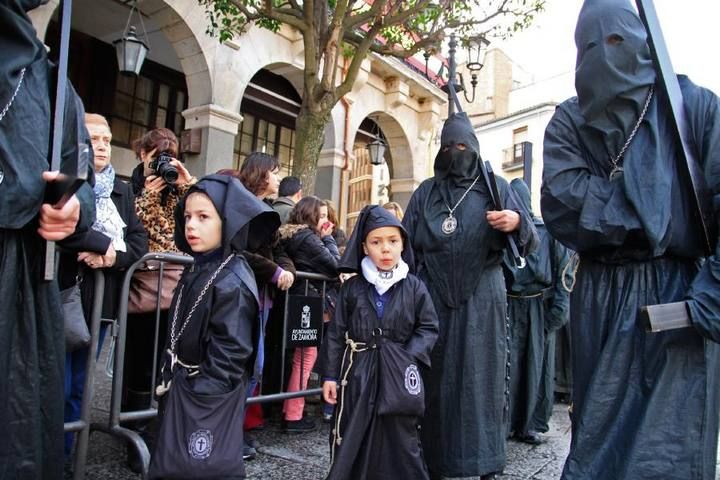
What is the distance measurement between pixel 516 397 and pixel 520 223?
211 cm

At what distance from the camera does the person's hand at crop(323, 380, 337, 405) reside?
3.17 metres

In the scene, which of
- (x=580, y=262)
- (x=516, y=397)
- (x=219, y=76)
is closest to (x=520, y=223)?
(x=580, y=262)

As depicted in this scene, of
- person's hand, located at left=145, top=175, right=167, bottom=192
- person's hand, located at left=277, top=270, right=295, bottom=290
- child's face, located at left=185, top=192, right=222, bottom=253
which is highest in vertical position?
person's hand, located at left=145, top=175, right=167, bottom=192

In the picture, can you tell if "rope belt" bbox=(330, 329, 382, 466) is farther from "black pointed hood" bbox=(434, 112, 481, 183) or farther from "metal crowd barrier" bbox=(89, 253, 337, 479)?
"black pointed hood" bbox=(434, 112, 481, 183)

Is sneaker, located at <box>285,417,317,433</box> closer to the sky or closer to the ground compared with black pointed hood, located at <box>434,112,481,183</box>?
closer to the ground

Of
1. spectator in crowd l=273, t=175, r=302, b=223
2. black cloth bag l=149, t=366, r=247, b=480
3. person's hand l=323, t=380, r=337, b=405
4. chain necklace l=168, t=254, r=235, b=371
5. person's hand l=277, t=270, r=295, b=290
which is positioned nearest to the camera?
black cloth bag l=149, t=366, r=247, b=480

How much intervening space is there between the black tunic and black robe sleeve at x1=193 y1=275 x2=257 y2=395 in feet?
2.29

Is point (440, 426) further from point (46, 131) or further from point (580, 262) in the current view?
point (46, 131)

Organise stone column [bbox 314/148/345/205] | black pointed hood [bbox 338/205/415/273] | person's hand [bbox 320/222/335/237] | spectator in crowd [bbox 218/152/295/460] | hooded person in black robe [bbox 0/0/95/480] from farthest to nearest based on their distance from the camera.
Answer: stone column [bbox 314/148/345/205] → person's hand [bbox 320/222/335/237] → spectator in crowd [bbox 218/152/295/460] → black pointed hood [bbox 338/205/415/273] → hooded person in black robe [bbox 0/0/95/480]

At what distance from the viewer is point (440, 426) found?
3535mm

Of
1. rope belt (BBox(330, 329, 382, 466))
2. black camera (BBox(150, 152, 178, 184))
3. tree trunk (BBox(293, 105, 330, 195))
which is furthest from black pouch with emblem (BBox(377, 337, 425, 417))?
tree trunk (BBox(293, 105, 330, 195))

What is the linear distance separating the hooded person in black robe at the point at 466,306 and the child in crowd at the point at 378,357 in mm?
318

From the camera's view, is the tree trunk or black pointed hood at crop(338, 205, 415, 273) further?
the tree trunk

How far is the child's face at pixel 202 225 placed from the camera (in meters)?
2.77
